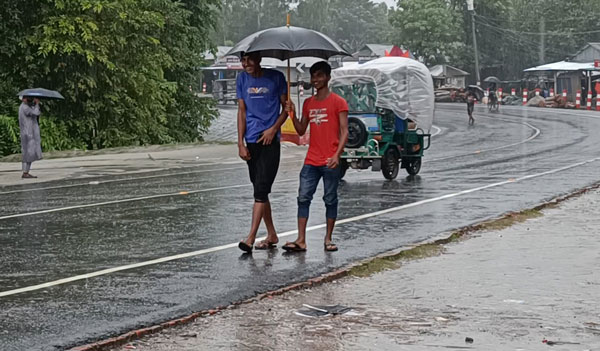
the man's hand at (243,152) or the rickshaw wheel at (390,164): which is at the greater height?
the man's hand at (243,152)

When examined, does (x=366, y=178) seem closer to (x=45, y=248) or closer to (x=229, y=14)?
(x=45, y=248)

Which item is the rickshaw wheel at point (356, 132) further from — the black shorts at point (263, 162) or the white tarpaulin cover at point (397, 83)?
the black shorts at point (263, 162)

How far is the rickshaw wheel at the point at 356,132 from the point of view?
64.5 feet

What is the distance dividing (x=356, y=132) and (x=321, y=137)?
9345 millimetres

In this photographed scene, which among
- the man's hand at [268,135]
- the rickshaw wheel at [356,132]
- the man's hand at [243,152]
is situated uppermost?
the man's hand at [268,135]

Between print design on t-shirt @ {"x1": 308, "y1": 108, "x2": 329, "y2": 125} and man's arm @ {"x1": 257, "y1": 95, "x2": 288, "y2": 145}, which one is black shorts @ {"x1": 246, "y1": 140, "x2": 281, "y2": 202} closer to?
man's arm @ {"x1": 257, "y1": 95, "x2": 288, "y2": 145}

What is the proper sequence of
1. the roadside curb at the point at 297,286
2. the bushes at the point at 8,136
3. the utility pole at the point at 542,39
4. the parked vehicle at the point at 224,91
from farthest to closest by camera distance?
the utility pole at the point at 542,39
the parked vehicle at the point at 224,91
the bushes at the point at 8,136
the roadside curb at the point at 297,286

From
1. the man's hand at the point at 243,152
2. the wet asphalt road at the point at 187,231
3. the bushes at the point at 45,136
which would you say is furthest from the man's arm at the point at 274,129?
the bushes at the point at 45,136

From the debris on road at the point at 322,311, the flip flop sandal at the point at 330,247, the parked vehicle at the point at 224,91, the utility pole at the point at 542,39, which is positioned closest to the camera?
the debris on road at the point at 322,311

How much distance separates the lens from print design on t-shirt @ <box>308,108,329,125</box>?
10461 millimetres

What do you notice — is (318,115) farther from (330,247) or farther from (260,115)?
(330,247)

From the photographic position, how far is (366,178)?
20500mm

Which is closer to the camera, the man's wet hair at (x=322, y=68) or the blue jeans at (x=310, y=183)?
the man's wet hair at (x=322, y=68)

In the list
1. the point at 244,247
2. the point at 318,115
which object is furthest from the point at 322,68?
the point at 244,247
